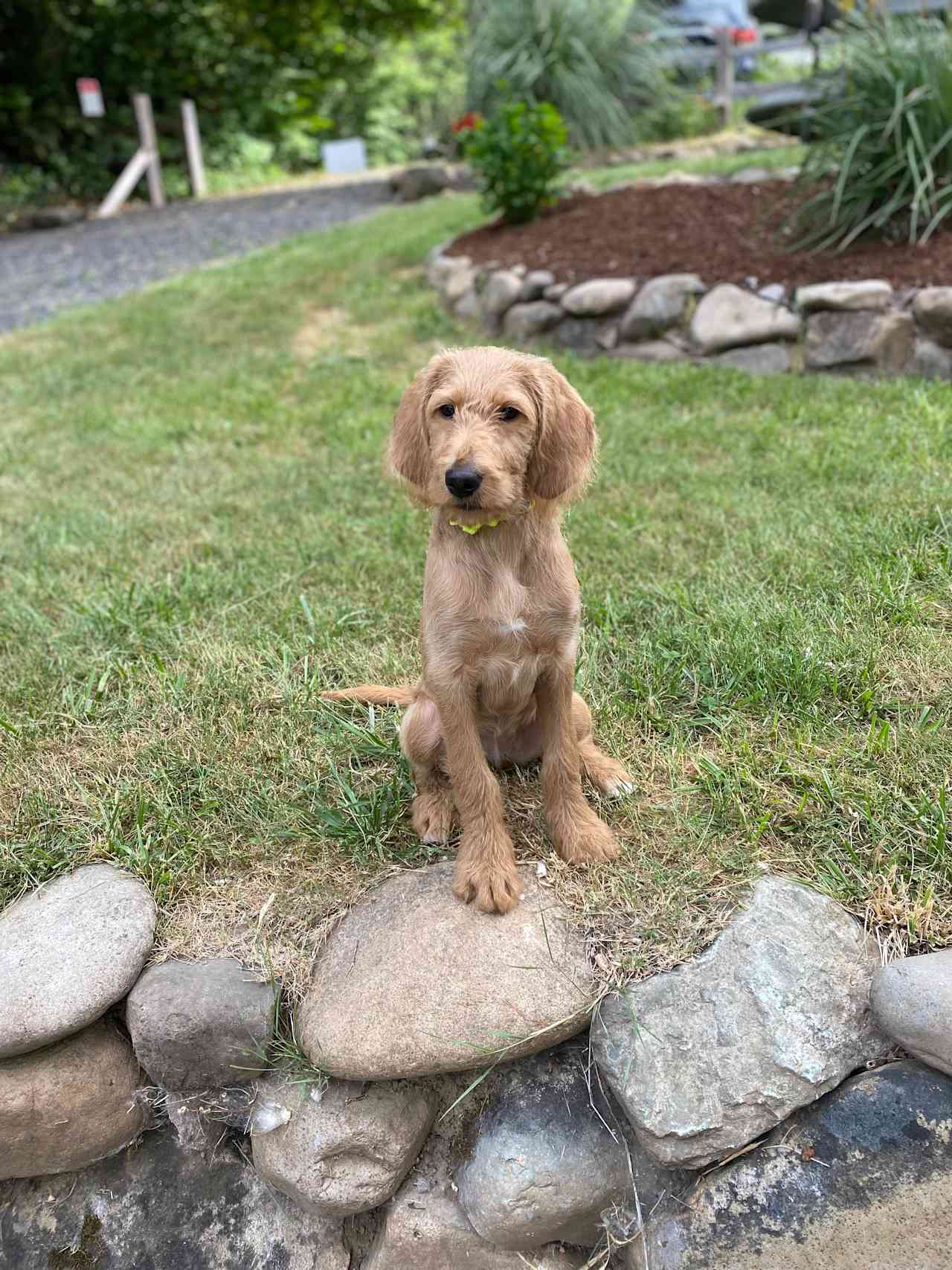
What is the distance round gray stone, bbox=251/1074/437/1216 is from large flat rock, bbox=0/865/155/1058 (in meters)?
0.54

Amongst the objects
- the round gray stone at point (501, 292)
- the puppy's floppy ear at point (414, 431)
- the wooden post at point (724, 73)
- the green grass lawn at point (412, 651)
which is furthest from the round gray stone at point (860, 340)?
the wooden post at point (724, 73)

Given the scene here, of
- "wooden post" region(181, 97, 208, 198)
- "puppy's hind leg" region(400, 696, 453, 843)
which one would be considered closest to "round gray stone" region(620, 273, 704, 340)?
"puppy's hind leg" region(400, 696, 453, 843)

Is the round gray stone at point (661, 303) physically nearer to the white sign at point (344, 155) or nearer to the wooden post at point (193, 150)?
the wooden post at point (193, 150)

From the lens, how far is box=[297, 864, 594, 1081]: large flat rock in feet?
7.27

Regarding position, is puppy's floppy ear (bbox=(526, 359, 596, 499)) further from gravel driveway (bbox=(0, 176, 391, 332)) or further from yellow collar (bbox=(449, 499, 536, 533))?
gravel driveway (bbox=(0, 176, 391, 332))

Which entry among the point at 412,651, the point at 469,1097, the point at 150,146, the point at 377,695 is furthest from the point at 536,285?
the point at 150,146

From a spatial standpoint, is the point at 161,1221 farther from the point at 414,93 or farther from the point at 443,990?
the point at 414,93

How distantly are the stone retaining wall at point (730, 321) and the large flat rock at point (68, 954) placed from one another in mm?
4931

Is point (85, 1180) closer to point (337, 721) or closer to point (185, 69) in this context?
point (337, 721)

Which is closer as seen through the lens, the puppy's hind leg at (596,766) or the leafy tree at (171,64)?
the puppy's hind leg at (596,766)

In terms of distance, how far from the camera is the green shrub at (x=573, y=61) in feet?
39.7

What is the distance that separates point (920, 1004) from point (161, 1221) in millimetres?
2037

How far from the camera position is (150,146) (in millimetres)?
15539

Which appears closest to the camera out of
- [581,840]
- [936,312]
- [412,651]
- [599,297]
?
[581,840]
